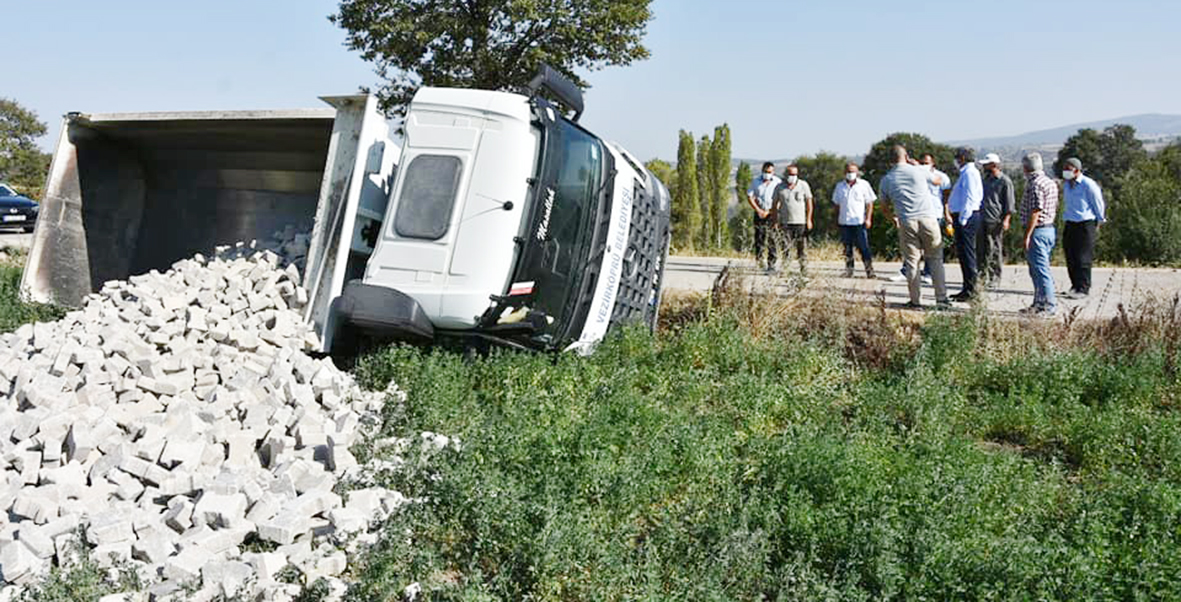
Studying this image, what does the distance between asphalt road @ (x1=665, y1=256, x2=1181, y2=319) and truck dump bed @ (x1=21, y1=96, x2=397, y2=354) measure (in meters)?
3.84

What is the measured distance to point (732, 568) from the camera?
4.79 m

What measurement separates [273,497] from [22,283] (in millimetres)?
5167

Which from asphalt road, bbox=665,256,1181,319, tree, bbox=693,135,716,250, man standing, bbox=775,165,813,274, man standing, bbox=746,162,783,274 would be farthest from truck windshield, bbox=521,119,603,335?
tree, bbox=693,135,716,250

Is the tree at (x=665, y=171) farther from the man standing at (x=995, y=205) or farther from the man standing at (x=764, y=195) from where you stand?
the man standing at (x=995, y=205)

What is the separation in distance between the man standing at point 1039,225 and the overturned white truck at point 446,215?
3.69m

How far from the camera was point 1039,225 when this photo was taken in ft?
33.8

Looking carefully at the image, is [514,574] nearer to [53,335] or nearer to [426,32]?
[53,335]

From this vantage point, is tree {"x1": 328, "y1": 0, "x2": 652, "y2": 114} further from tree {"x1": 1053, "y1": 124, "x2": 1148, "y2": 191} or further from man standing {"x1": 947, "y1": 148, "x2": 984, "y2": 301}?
tree {"x1": 1053, "y1": 124, "x2": 1148, "y2": 191}

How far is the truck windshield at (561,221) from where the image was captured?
7574 millimetres

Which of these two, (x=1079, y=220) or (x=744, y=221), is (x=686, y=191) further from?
(x=1079, y=220)

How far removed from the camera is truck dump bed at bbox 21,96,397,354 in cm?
836

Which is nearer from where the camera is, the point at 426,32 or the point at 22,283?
the point at 22,283

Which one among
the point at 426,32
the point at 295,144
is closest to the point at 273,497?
the point at 295,144

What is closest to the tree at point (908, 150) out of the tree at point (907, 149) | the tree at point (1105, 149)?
the tree at point (907, 149)
